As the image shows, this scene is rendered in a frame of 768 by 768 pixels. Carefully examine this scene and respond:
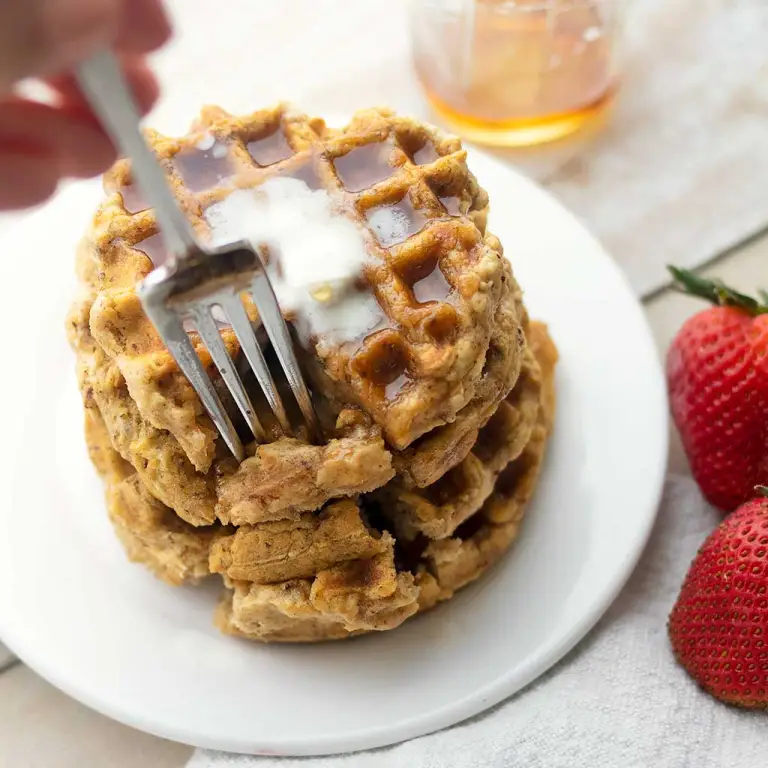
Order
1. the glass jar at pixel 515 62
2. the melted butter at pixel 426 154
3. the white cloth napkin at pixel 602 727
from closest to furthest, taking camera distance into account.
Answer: the white cloth napkin at pixel 602 727
the melted butter at pixel 426 154
the glass jar at pixel 515 62

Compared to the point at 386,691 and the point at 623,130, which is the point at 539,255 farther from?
the point at 386,691

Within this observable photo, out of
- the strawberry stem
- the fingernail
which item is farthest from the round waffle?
the fingernail

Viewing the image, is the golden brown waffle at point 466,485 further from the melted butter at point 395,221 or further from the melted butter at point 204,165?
the melted butter at point 204,165

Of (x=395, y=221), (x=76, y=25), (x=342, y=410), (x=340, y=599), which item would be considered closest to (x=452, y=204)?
(x=395, y=221)

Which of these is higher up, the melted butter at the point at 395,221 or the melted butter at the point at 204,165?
the melted butter at the point at 204,165

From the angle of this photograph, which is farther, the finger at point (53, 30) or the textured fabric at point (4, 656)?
the textured fabric at point (4, 656)

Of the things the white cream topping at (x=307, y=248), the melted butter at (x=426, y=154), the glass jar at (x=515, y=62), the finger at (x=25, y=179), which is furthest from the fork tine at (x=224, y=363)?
the glass jar at (x=515, y=62)

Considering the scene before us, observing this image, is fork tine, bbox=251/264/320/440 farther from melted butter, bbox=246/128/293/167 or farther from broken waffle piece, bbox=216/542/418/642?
melted butter, bbox=246/128/293/167
